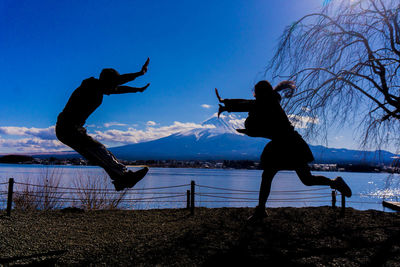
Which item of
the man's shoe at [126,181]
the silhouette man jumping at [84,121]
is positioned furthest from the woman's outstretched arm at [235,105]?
the man's shoe at [126,181]

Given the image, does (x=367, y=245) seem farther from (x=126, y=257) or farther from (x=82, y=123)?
(x=82, y=123)

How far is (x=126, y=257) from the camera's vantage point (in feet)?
12.0

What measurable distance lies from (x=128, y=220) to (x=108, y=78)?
4127 millimetres

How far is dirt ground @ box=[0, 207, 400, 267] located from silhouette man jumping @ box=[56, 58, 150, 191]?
1.12 meters

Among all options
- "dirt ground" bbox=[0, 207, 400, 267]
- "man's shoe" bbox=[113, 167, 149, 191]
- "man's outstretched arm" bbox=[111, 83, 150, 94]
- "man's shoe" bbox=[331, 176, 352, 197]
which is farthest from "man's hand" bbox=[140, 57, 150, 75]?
"man's shoe" bbox=[331, 176, 352, 197]

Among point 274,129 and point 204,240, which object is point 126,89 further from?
point 204,240

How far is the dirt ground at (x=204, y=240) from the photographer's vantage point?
3.54 m

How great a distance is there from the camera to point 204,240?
4.38 metres

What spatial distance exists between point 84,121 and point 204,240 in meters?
2.55

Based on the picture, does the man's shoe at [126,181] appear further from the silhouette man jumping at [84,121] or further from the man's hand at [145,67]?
the man's hand at [145,67]

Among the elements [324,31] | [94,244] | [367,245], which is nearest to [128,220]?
[94,244]

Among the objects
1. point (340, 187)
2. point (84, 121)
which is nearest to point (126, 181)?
point (84, 121)

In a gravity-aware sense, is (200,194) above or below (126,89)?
below

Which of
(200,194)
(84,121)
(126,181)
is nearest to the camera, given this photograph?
(126,181)
